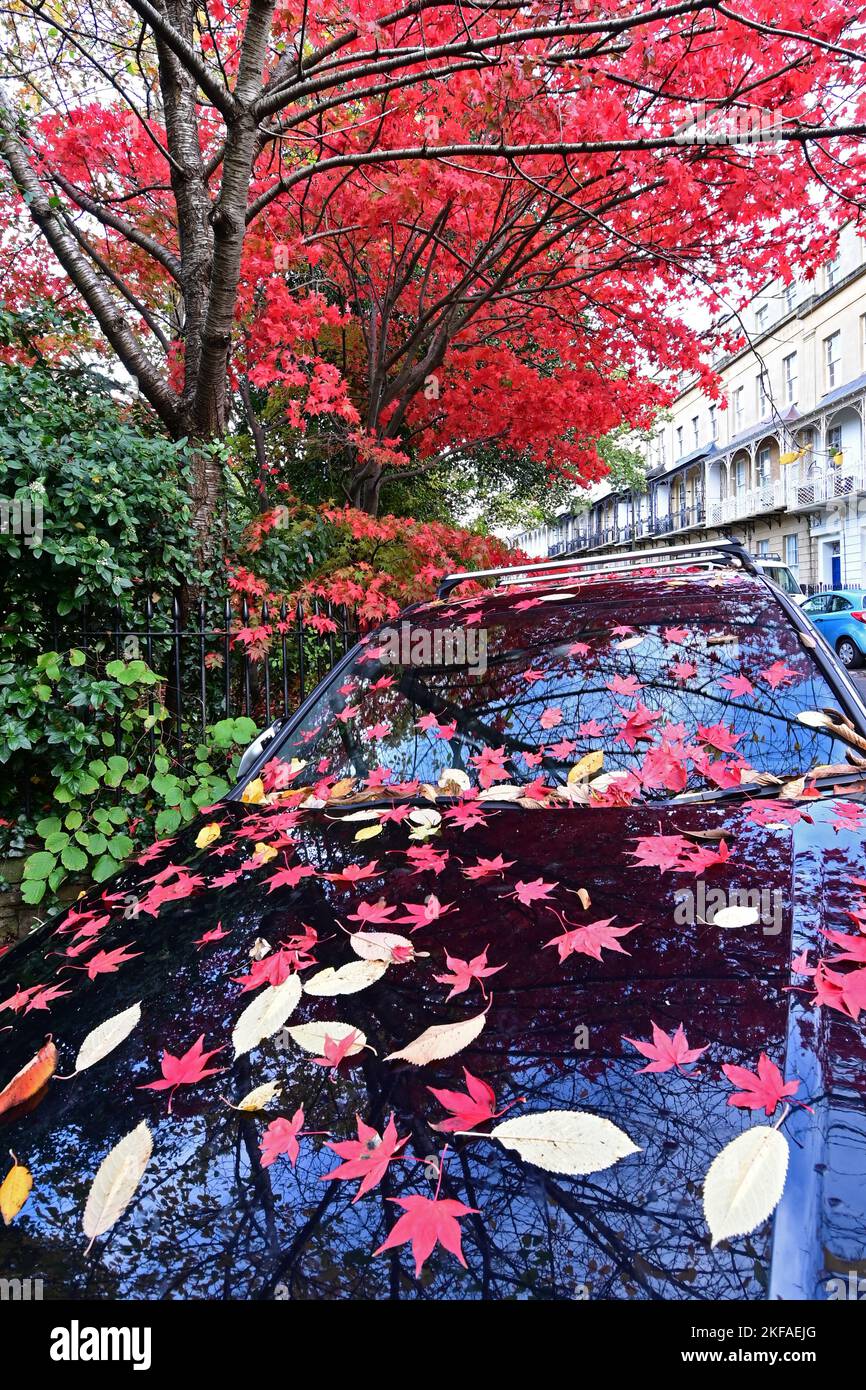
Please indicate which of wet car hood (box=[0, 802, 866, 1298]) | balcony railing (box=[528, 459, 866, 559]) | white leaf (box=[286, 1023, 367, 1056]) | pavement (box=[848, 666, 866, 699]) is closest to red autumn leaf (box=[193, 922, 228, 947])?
wet car hood (box=[0, 802, 866, 1298])

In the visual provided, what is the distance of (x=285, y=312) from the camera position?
18.5ft

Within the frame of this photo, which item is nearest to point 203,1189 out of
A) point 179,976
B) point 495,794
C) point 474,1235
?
point 474,1235

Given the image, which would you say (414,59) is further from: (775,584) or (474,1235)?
(474,1235)

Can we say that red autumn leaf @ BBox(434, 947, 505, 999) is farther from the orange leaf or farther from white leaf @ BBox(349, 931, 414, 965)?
the orange leaf

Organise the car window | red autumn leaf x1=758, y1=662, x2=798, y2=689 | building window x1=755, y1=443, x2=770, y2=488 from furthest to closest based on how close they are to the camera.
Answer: building window x1=755, y1=443, x2=770, y2=488 → the car window → red autumn leaf x1=758, y1=662, x2=798, y2=689

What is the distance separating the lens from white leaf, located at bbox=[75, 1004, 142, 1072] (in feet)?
3.67

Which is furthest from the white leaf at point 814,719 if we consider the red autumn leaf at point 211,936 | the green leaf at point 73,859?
the green leaf at point 73,859

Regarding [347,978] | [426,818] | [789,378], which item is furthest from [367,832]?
[789,378]

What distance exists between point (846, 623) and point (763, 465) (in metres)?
18.8

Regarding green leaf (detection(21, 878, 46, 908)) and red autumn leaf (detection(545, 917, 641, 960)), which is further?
green leaf (detection(21, 878, 46, 908))

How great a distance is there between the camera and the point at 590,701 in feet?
6.71

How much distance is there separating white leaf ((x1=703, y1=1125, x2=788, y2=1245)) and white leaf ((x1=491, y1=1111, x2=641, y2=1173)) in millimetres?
89

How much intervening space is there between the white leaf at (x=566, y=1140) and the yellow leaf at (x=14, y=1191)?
60 centimetres

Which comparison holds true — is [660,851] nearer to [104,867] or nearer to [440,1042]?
[440,1042]
